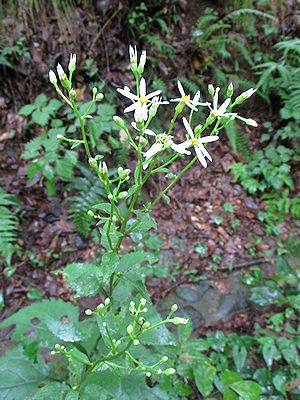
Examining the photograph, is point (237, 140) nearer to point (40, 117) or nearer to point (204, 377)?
point (40, 117)

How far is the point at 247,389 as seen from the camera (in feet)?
7.71

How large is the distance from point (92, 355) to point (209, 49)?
156 inches

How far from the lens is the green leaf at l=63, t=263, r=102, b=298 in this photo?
1437mm

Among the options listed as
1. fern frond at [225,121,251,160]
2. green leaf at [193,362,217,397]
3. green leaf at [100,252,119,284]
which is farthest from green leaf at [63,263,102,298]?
fern frond at [225,121,251,160]

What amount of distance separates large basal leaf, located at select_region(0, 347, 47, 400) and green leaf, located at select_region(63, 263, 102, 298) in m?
0.64

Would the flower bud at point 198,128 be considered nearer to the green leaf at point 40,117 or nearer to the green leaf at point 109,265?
the green leaf at point 109,265

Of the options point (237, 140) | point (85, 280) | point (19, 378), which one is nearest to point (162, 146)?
point (85, 280)

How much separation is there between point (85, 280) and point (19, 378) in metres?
0.72

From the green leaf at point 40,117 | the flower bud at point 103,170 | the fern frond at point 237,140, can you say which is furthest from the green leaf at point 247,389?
the green leaf at point 40,117

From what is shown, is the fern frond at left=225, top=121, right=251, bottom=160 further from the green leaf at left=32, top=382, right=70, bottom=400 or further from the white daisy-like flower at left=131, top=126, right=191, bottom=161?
the green leaf at left=32, top=382, right=70, bottom=400

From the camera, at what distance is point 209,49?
15.1 feet

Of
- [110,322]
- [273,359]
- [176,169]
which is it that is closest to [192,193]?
[176,169]

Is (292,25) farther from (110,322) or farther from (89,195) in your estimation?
(110,322)

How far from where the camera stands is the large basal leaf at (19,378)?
1705 millimetres
